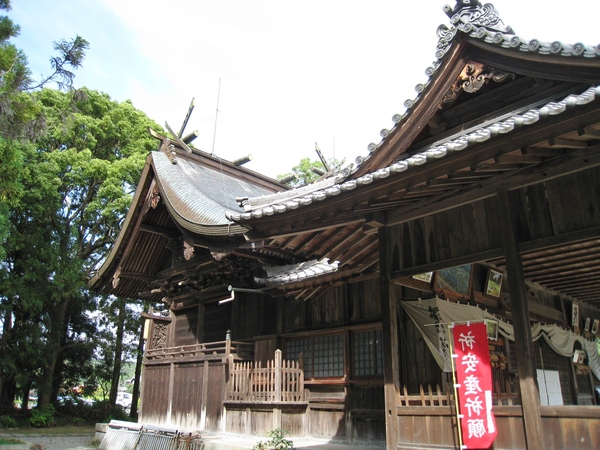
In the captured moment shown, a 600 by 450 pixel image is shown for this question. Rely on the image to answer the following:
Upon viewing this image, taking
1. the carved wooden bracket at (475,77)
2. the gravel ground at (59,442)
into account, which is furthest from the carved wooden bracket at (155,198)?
the carved wooden bracket at (475,77)

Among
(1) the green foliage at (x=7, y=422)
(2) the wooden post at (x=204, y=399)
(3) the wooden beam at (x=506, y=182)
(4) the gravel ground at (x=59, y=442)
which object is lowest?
(4) the gravel ground at (x=59, y=442)

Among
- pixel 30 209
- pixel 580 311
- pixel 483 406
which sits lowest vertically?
pixel 483 406

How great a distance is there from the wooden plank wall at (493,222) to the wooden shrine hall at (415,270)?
18mm

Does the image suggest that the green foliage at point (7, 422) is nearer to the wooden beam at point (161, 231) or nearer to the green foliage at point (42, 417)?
the green foliage at point (42, 417)

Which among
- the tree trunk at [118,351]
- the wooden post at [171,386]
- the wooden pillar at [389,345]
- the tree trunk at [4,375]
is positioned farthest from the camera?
the tree trunk at [118,351]

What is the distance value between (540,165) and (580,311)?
876cm

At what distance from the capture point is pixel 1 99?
9453mm

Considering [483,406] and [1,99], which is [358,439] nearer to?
[483,406]

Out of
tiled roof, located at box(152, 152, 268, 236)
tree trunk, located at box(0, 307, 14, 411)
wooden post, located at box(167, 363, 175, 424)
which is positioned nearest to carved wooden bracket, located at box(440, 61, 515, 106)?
tiled roof, located at box(152, 152, 268, 236)

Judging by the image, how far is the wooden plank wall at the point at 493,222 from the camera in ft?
16.9

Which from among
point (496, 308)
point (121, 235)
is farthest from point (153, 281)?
point (496, 308)

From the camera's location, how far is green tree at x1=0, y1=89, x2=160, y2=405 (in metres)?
20.7

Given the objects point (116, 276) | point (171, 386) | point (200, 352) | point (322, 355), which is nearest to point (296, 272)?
point (322, 355)

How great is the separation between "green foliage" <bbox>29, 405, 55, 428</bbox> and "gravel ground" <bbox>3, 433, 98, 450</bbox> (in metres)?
2.80
